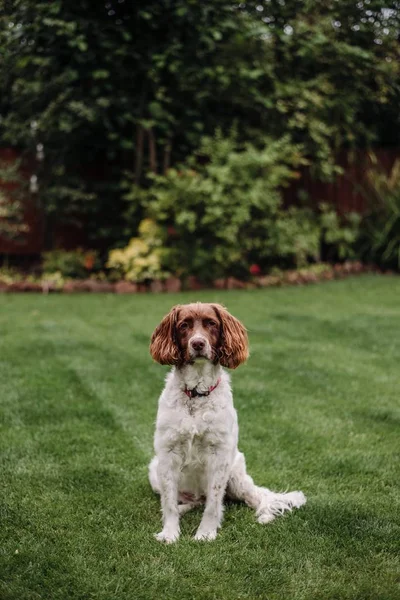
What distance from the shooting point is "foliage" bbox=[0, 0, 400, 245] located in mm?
9812

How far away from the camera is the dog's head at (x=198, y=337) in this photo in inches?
135

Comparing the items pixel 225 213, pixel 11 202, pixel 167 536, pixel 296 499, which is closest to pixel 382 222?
pixel 225 213

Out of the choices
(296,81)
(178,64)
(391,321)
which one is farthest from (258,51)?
(391,321)

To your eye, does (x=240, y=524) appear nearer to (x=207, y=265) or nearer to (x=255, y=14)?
(x=207, y=265)

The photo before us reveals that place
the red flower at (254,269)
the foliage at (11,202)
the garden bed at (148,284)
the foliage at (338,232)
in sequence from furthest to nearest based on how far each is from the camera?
the foliage at (338,232), the red flower at (254,269), the foliage at (11,202), the garden bed at (148,284)

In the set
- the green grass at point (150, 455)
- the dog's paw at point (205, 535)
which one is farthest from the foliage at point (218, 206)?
the dog's paw at point (205, 535)

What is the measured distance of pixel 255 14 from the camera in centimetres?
954

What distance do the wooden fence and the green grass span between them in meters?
4.22

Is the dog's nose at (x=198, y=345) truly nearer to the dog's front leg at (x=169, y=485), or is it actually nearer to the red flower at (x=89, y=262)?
the dog's front leg at (x=169, y=485)

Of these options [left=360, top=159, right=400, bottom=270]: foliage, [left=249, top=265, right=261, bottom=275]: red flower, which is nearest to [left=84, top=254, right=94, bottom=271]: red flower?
[left=249, top=265, right=261, bottom=275]: red flower

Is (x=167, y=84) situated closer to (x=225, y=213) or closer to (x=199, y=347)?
(x=225, y=213)

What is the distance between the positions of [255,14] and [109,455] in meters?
7.20

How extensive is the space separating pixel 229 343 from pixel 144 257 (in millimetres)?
6960

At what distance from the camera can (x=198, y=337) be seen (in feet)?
11.1
